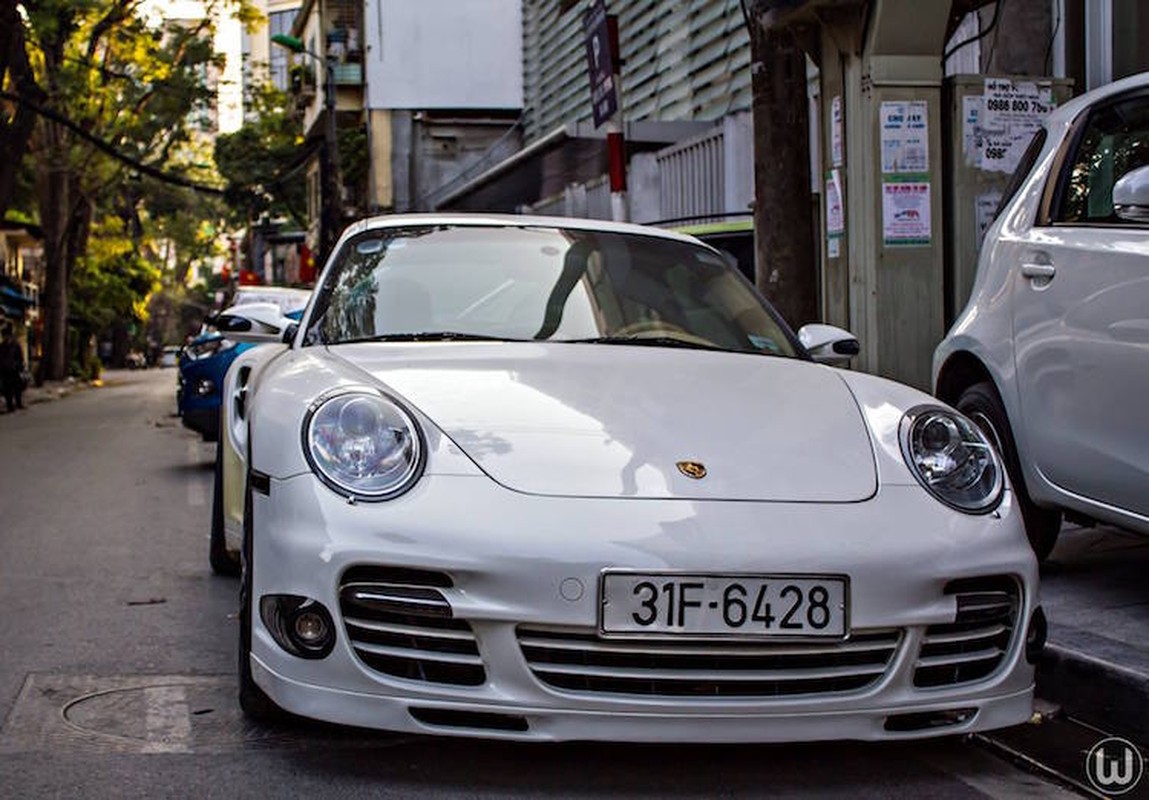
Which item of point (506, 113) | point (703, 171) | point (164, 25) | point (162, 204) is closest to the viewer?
point (703, 171)

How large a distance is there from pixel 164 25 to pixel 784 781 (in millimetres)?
29067

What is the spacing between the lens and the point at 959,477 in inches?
154

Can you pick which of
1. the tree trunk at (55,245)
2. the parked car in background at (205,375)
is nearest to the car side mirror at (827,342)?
the parked car in background at (205,375)

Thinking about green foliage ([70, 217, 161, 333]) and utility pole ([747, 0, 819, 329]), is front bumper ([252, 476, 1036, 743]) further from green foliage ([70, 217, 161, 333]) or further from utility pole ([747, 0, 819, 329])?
green foliage ([70, 217, 161, 333])

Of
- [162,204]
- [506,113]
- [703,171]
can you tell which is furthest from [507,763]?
[162,204]

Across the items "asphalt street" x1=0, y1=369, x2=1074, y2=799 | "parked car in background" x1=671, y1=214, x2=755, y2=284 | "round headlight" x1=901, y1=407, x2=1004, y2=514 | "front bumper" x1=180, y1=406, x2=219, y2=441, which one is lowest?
"asphalt street" x1=0, y1=369, x2=1074, y2=799

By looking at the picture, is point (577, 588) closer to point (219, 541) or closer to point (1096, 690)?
point (1096, 690)

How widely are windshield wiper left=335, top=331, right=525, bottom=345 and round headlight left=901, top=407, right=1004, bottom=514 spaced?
126cm

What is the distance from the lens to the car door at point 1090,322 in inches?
189

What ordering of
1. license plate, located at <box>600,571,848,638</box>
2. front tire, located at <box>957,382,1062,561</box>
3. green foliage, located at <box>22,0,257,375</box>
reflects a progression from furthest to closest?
green foliage, located at <box>22,0,257,375</box>
front tire, located at <box>957,382,1062,561</box>
license plate, located at <box>600,571,848,638</box>

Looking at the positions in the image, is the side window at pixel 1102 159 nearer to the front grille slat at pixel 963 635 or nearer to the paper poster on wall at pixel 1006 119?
the front grille slat at pixel 963 635

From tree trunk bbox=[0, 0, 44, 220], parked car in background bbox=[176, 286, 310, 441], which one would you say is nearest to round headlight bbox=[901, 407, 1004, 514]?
parked car in background bbox=[176, 286, 310, 441]

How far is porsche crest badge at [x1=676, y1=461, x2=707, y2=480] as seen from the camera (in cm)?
371

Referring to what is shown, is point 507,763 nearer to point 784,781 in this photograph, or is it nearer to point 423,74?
point 784,781
